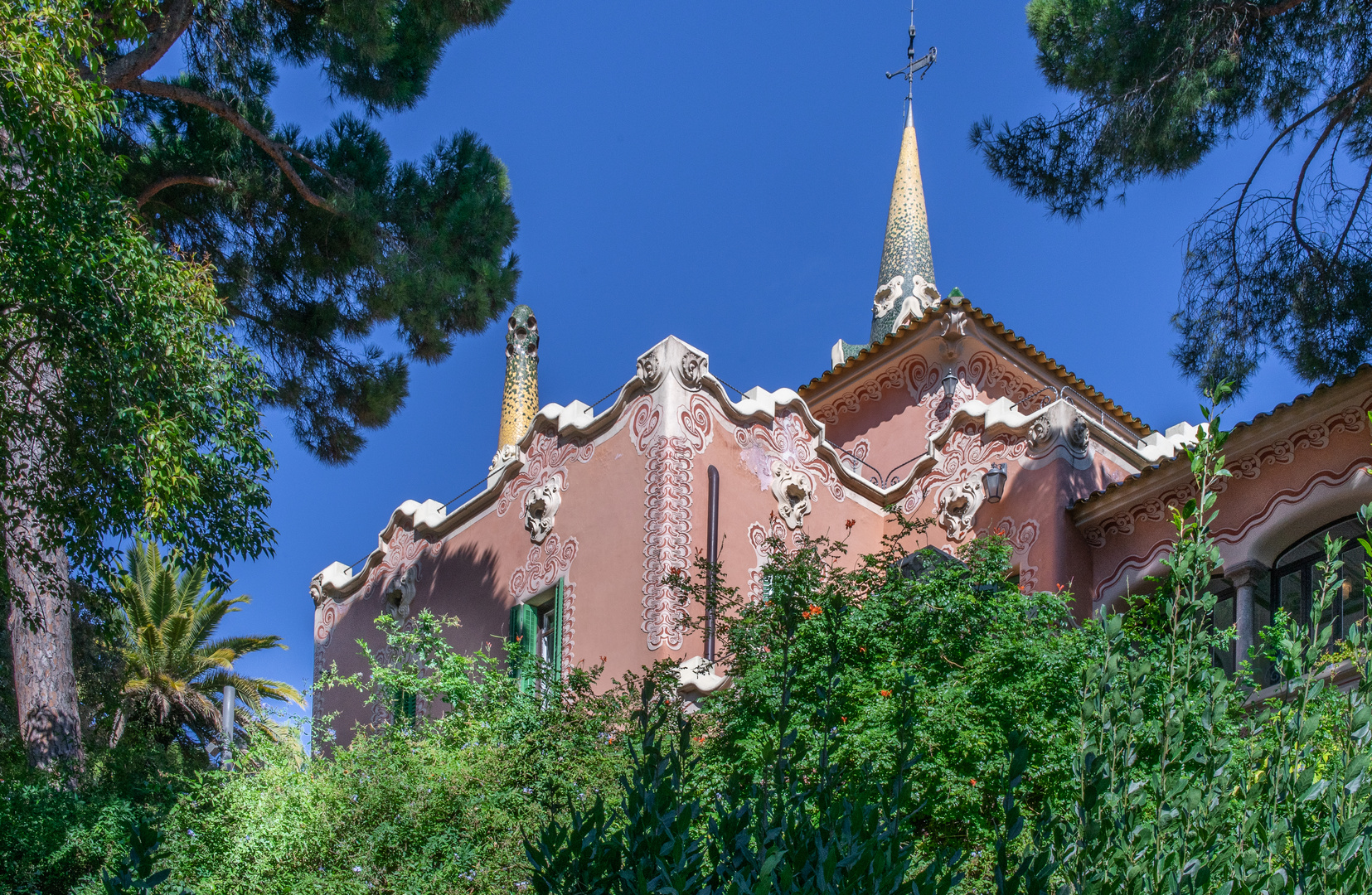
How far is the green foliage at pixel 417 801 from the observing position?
859cm

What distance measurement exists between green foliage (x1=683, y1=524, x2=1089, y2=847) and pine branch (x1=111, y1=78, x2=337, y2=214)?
6.90 m

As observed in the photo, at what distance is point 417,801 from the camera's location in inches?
355

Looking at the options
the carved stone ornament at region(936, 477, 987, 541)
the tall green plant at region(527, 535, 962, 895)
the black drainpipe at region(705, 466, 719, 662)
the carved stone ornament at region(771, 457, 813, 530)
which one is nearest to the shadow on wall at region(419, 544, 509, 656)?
the black drainpipe at region(705, 466, 719, 662)

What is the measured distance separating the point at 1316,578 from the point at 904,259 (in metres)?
9.17

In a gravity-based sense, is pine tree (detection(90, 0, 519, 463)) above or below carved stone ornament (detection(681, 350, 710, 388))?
above

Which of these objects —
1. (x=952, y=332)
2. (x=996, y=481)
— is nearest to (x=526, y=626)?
(x=996, y=481)

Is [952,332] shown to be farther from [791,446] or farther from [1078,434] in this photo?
[791,446]

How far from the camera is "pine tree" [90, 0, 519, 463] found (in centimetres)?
1398

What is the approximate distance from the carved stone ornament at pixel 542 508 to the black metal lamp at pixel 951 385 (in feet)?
14.2

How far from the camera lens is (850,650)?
8.80 meters

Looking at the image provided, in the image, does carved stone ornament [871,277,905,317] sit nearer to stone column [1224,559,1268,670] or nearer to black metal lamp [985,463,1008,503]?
black metal lamp [985,463,1008,503]

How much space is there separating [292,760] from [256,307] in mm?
6265

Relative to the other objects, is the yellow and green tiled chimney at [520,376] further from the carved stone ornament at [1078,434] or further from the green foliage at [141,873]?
the green foliage at [141,873]

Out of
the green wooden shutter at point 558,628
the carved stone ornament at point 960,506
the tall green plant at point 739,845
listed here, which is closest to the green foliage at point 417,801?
the green wooden shutter at point 558,628
